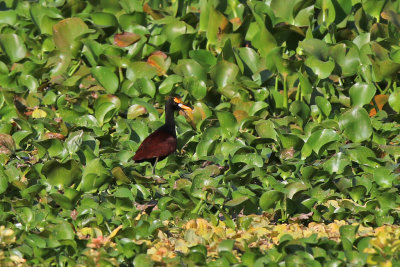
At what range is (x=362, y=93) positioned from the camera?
25.0ft

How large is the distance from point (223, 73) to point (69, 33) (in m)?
1.65

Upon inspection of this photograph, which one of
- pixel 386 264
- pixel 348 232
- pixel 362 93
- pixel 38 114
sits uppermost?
Answer: pixel 386 264

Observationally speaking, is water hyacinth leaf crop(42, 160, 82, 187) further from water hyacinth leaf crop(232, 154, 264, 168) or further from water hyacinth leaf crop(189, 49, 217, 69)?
water hyacinth leaf crop(189, 49, 217, 69)

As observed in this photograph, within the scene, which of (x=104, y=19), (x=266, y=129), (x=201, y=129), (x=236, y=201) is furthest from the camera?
(x=104, y=19)

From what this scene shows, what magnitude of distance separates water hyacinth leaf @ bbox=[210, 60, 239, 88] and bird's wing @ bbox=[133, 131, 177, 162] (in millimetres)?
1034

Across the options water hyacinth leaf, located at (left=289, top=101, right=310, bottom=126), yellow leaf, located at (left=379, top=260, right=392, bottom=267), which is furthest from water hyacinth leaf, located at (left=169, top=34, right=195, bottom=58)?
yellow leaf, located at (left=379, top=260, right=392, bottom=267)

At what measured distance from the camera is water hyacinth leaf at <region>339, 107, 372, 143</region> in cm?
708

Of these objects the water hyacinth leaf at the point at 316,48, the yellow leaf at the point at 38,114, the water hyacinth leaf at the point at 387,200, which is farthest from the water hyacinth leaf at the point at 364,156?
the yellow leaf at the point at 38,114

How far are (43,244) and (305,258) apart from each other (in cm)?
150

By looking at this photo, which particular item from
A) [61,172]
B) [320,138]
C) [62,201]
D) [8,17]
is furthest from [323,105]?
[8,17]

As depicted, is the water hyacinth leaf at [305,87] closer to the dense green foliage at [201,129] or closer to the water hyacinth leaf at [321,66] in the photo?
the dense green foliage at [201,129]

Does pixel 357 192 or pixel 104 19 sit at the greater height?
pixel 357 192

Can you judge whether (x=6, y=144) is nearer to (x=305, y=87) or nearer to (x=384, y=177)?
(x=305, y=87)

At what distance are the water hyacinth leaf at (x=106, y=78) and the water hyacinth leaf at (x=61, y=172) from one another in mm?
1875
